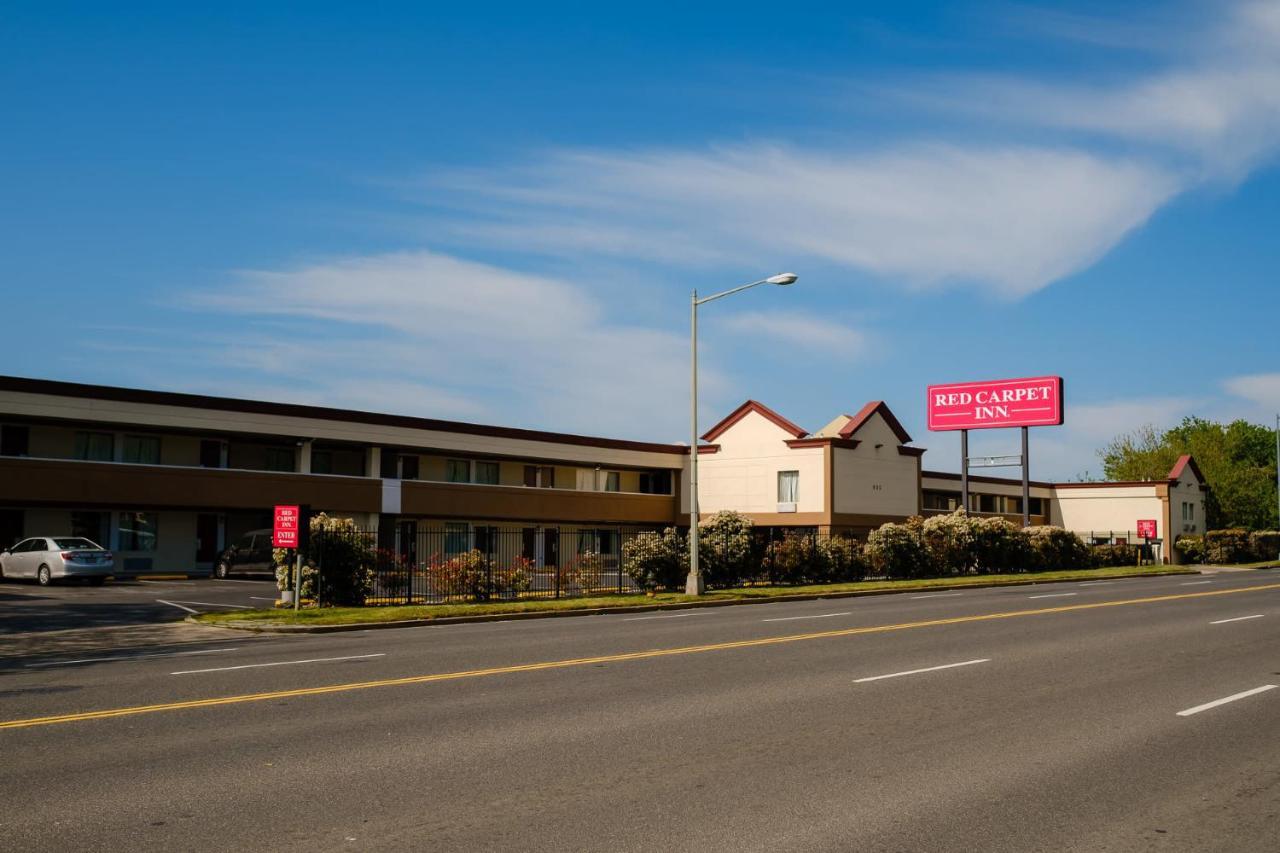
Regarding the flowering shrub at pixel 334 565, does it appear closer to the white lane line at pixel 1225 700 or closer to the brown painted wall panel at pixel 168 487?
the brown painted wall panel at pixel 168 487

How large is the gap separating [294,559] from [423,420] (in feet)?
79.0

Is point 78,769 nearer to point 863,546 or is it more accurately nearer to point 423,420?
point 863,546

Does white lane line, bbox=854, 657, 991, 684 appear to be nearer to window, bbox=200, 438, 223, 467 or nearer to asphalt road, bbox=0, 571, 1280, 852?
asphalt road, bbox=0, 571, 1280, 852

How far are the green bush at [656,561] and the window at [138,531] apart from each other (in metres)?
20.7

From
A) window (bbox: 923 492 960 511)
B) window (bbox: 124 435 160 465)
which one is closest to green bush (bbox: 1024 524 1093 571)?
window (bbox: 923 492 960 511)

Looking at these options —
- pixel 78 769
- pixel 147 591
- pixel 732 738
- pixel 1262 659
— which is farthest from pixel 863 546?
pixel 78 769

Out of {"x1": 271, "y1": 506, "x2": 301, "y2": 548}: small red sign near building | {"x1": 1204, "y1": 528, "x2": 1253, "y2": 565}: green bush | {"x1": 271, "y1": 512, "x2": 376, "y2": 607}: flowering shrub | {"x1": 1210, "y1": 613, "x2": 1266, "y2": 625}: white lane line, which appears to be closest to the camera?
{"x1": 1210, "y1": 613, "x2": 1266, "y2": 625}: white lane line

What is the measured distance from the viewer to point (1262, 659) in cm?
1562

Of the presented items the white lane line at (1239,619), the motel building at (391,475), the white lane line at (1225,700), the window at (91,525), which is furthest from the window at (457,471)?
the white lane line at (1225,700)

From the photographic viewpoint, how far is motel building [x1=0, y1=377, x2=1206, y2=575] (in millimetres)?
41031

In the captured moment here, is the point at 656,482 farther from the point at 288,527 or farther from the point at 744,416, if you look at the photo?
the point at 288,527

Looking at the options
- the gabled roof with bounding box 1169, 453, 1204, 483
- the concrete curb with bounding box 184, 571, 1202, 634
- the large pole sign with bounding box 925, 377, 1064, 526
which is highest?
the large pole sign with bounding box 925, 377, 1064, 526

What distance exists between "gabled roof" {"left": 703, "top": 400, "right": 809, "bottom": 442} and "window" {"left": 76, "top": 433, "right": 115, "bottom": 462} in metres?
29.6

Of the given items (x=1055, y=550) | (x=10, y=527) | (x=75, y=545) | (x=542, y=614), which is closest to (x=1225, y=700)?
(x=542, y=614)
